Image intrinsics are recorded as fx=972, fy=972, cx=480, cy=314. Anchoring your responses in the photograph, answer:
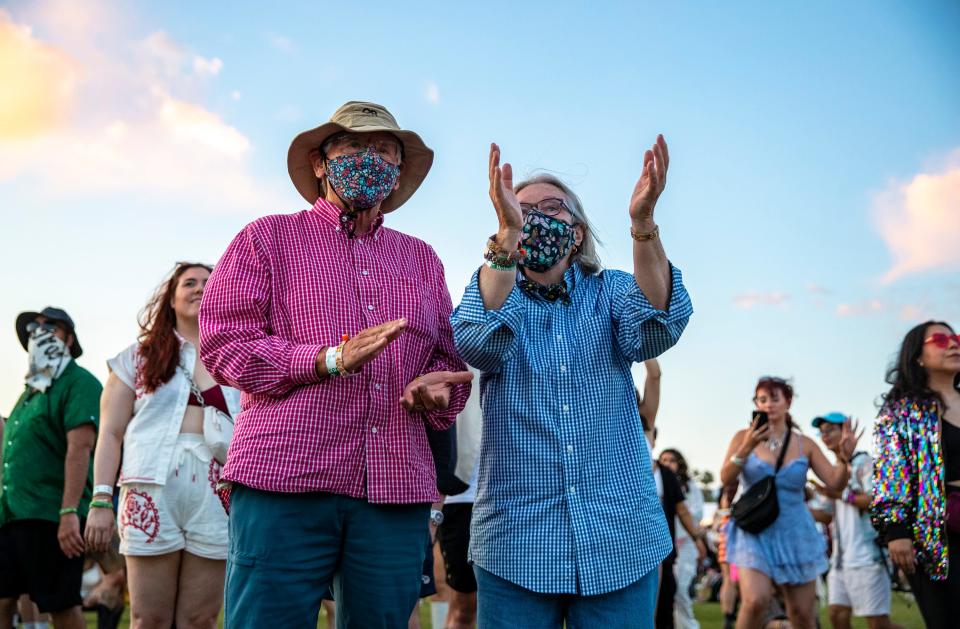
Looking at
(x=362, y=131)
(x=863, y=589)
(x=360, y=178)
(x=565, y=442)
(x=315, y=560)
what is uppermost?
(x=362, y=131)

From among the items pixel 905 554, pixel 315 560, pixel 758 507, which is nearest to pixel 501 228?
pixel 315 560

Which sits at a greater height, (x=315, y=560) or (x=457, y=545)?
(x=315, y=560)

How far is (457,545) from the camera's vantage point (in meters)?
6.70

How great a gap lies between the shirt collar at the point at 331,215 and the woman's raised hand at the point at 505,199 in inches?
21.1

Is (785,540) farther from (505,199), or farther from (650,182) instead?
(505,199)

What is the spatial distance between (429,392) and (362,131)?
996 mm

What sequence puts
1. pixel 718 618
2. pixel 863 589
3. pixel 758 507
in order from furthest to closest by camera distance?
pixel 718 618, pixel 863 589, pixel 758 507

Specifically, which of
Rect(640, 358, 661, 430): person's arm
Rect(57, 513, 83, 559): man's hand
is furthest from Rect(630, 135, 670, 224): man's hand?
Rect(640, 358, 661, 430): person's arm

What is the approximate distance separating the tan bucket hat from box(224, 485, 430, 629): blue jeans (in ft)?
4.28

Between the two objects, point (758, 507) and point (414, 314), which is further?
point (758, 507)

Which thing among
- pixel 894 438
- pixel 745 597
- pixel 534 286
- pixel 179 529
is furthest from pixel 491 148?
pixel 745 597

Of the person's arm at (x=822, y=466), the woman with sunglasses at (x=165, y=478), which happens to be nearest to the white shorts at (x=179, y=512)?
the woman with sunglasses at (x=165, y=478)

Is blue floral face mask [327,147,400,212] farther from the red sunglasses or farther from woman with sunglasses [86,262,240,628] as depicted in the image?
the red sunglasses

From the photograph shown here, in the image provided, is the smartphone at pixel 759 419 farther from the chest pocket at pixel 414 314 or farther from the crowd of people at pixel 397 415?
the chest pocket at pixel 414 314
